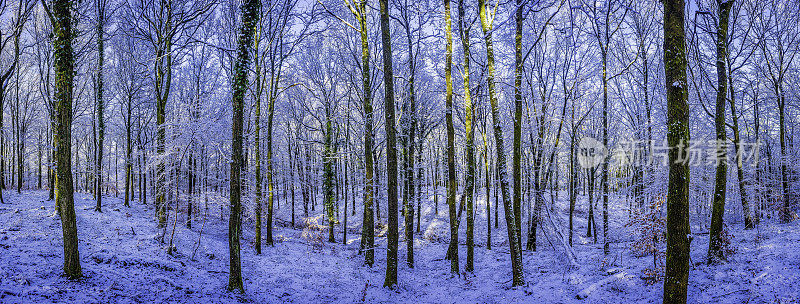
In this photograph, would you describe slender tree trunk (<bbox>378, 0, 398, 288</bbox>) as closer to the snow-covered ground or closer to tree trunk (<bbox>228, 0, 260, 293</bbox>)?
the snow-covered ground

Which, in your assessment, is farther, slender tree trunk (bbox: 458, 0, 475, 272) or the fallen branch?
slender tree trunk (bbox: 458, 0, 475, 272)

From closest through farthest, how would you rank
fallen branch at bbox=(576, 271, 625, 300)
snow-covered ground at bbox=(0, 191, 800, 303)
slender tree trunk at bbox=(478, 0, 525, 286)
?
snow-covered ground at bbox=(0, 191, 800, 303) → fallen branch at bbox=(576, 271, 625, 300) → slender tree trunk at bbox=(478, 0, 525, 286)

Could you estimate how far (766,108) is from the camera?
59.8 feet

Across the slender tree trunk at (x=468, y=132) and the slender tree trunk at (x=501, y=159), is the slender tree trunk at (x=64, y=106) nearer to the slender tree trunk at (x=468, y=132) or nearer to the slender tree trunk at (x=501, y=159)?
the slender tree trunk at (x=501, y=159)

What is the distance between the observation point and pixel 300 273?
34.8 ft

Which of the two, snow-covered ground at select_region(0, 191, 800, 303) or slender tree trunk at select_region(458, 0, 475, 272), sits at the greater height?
slender tree trunk at select_region(458, 0, 475, 272)

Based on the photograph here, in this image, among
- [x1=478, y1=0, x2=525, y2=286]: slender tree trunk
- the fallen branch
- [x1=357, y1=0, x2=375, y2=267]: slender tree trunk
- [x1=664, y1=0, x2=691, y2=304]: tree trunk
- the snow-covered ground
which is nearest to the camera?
[x1=664, y1=0, x2=691, y2=304]: tree trunk

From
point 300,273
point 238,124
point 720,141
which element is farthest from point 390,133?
point 720,141

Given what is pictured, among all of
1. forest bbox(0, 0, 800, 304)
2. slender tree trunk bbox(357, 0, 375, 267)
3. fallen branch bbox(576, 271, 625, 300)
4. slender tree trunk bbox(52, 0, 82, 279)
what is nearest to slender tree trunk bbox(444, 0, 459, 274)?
forest bbox(0, 0, 800, 304)

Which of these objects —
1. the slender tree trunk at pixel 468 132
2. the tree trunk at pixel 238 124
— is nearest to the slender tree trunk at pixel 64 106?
the tree trunk at pixel 238 124

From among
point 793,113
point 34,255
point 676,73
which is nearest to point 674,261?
point 676,73

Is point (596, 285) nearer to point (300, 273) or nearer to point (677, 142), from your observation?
point (677, 142)

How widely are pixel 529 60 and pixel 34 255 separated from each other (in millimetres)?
18038

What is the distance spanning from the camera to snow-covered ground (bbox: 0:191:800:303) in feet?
21.6
